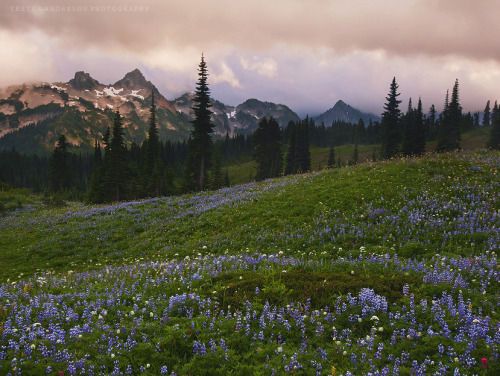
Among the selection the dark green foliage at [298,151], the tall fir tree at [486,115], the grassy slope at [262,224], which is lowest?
the grassy slope at [262,224]

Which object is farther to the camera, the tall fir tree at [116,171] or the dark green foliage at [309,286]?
the tall fir tree at [116,171]

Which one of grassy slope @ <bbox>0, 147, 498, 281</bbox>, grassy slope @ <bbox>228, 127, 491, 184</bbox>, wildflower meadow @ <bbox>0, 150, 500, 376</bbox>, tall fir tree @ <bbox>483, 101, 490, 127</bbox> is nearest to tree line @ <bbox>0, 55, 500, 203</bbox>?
grassy slope @ <bbox>0, 147, 498, 281</bbox>

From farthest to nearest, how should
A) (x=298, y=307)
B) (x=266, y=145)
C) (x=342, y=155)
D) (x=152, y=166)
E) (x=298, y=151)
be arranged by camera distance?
(x=342, y=155), (x=298, y=151), (x=266, y=145), (x=152, y=166), (x=298, y=307)

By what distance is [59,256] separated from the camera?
16.9 metres

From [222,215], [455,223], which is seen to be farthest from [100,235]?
[455,223]

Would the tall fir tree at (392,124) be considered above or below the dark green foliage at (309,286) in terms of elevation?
above

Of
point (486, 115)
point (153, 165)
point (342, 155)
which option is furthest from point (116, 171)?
point (486, 115)

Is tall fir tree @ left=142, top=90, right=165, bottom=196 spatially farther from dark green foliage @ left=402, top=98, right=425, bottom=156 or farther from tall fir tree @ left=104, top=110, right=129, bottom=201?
dark green foliage @ left=402, top=98, right=425, bottom=156

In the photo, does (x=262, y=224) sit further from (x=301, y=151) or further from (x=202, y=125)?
(x=301, y=151)

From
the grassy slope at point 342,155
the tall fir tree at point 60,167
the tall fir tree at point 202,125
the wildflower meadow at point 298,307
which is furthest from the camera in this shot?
the grassy slope at point 342,155

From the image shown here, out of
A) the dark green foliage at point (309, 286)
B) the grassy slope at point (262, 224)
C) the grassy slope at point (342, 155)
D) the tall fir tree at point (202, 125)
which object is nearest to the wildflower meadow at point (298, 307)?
the dark green foliage at point (309, 286)

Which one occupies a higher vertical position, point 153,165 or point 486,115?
point 486,115

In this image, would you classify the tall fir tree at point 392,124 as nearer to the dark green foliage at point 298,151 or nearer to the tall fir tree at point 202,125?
the dark green foliage at point 298,151

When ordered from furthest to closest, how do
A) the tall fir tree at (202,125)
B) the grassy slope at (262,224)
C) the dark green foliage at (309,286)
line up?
the tall fir tree at (202,125), the grassy slope at (262,224), the dark green foliage at (309,286)
